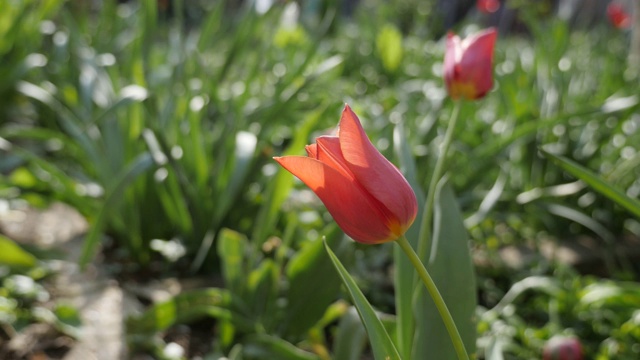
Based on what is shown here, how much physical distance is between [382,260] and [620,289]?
0.49m

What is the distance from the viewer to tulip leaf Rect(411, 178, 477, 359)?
760 millimetres

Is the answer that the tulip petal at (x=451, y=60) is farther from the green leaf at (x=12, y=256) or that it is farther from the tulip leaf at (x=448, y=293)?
the green leaf at (x=12, y=256)

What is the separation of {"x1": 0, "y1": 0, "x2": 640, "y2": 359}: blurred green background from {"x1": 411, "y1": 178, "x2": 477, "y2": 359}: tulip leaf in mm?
62

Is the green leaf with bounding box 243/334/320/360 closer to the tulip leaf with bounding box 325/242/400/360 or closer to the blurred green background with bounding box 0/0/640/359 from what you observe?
the blurred green background with bounding box 0/0/640/359

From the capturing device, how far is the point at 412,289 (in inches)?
32.0

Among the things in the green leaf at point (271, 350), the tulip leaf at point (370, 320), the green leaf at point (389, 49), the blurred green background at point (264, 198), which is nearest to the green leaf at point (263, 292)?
the blurred green background at point (264, 198)

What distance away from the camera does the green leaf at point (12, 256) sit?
1.28 metres

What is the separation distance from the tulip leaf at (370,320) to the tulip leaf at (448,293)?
147mm

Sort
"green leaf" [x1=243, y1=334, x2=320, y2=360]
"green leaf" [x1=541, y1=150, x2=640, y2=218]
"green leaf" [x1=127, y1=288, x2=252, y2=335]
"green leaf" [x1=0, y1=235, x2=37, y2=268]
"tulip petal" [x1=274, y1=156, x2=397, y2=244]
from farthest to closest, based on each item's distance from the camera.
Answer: "green leaf" [x1=0, y1=235, x2=37, y2=268] → "green leaf" [x1=127, y1=288, x2=252, y2=335] → "green leaf" [x1=243, y1=334, x2=320, y2=360] → "green leaf" [x1=541, y1=150, x2=640, y2=218] → "tulip petal" [x1=274, y1=156, x2=397, y2=244]

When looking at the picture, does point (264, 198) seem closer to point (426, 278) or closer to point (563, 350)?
point (563, 350)

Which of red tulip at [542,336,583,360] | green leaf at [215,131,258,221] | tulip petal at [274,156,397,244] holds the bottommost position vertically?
tulip petal at [274,156,397,244]

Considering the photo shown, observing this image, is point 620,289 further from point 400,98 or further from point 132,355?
point 400,98

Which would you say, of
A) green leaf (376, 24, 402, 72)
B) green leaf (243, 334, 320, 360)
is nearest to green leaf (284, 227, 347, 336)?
green leaf (243, 334, 320, 360)

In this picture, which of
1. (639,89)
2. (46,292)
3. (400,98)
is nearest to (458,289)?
(46,292)
